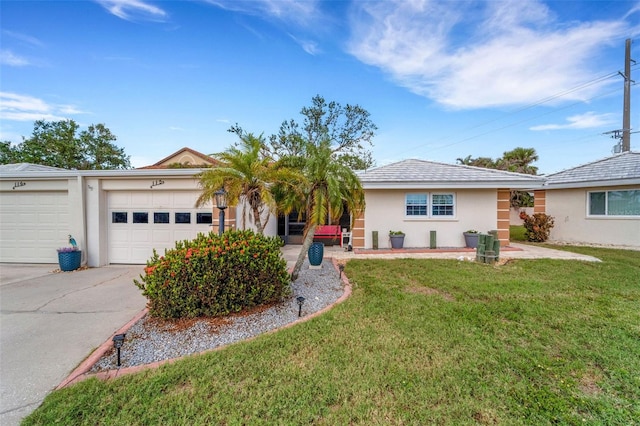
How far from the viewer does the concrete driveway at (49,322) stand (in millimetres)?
2807

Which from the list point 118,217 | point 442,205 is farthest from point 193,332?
point 442,205

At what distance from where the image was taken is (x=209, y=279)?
4109 millimetres

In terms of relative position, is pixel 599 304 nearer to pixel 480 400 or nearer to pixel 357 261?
pixel 480 400

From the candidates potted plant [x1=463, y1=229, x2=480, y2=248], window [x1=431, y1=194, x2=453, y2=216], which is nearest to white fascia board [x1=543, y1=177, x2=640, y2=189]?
potted plant [x1=463, y1=229, x2=480, y2=248]

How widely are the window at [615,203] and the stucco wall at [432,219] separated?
538 centimetres

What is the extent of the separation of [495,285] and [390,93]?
12.9 meters

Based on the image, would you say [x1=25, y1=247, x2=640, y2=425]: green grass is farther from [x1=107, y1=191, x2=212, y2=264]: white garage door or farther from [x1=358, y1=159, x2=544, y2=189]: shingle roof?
[x1=107, y1=191, x2=212, y2=264]: white garage door

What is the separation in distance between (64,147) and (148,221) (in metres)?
21.4

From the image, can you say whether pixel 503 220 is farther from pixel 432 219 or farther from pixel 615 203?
pixel 615 203

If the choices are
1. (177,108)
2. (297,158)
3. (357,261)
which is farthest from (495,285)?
(177,108)

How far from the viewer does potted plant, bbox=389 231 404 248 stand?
34.7ft

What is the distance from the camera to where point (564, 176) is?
1316cm

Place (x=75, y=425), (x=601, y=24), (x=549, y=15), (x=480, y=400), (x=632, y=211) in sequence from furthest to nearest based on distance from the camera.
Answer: (x=632, y=211) < (x=601, y=24) < (x=549, y=15) < (x=480, y=400) < (x=75, y=425)

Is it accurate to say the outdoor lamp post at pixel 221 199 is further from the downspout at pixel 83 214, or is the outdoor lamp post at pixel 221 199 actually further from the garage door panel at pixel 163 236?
the downspout at pixel 83 214
